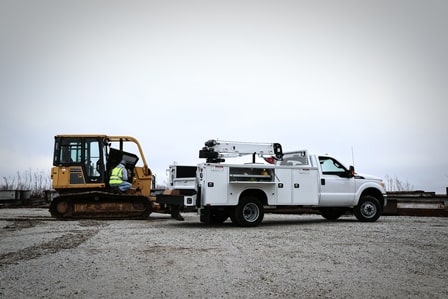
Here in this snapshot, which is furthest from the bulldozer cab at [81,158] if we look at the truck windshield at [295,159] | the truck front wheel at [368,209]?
the truck front wheel at [368,209]

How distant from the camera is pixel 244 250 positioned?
8.42 m

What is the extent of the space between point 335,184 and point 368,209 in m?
1.55

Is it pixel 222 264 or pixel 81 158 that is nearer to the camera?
pixel 222 264

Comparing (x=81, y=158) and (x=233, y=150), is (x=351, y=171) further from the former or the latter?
(x=81, y=158)

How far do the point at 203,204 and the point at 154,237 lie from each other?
94.6 inches

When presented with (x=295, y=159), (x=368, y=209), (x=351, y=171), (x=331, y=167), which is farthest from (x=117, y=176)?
(x=368, y=209)

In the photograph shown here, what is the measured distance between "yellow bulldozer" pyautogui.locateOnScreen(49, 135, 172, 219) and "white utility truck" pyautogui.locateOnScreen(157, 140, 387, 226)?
8.38 ft

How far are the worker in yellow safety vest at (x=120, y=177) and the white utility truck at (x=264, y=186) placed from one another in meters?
2.49

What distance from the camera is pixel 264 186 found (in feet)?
42.8

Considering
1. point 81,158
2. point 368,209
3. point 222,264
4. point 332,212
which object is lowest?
point 222,264

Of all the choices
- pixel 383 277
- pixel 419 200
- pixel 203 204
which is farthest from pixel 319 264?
pixel 419 200

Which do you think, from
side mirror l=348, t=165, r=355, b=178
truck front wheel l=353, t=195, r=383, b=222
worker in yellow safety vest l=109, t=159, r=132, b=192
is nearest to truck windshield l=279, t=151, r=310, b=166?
side mirror l=348, t=165, r=355, b=178

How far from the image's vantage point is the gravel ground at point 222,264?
5.46 m

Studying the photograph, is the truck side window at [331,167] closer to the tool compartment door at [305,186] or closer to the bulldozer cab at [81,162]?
the tool compartment door at [305,186]
